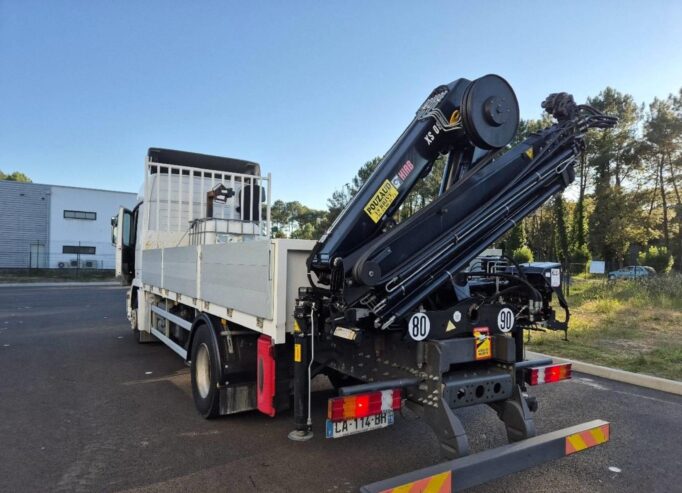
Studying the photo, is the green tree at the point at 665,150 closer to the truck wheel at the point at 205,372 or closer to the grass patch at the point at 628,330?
the grass patch at the point at 628,330

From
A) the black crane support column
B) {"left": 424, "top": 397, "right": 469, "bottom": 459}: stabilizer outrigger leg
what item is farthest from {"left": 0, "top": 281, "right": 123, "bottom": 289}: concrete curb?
{"left": 424, "top": 397, "right": 469, "bottom": 459}: stabilizer outrigger leg

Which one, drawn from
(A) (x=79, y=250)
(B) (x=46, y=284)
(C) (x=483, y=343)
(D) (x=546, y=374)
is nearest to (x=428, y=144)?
(C) (x=483, y=343)

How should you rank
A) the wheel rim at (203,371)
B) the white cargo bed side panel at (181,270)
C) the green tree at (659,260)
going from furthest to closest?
the green tree at (659,260) < the white cargo bed side panel at (181,270) < the wheel rim at (203,371)

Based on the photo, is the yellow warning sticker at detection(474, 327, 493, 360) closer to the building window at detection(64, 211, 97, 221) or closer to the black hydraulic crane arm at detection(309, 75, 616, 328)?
the black hydraulic crane arm at detection(309, 75, 616, 328)

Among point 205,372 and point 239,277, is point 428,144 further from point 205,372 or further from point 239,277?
point 205,372

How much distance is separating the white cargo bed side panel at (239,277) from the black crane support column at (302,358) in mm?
320

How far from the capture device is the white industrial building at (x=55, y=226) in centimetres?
3641

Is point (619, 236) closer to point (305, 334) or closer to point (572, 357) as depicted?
point (572, 357)

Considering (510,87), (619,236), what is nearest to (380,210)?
(510,87)

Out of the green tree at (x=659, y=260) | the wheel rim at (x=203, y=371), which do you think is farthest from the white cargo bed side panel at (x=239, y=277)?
the green tree at (x=659, y=260)

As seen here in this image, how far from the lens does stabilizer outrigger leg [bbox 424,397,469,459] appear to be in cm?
289

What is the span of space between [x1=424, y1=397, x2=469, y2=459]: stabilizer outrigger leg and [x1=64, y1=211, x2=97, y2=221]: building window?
4075 cm

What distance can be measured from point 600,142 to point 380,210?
147ft

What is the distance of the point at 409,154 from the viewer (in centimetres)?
352
